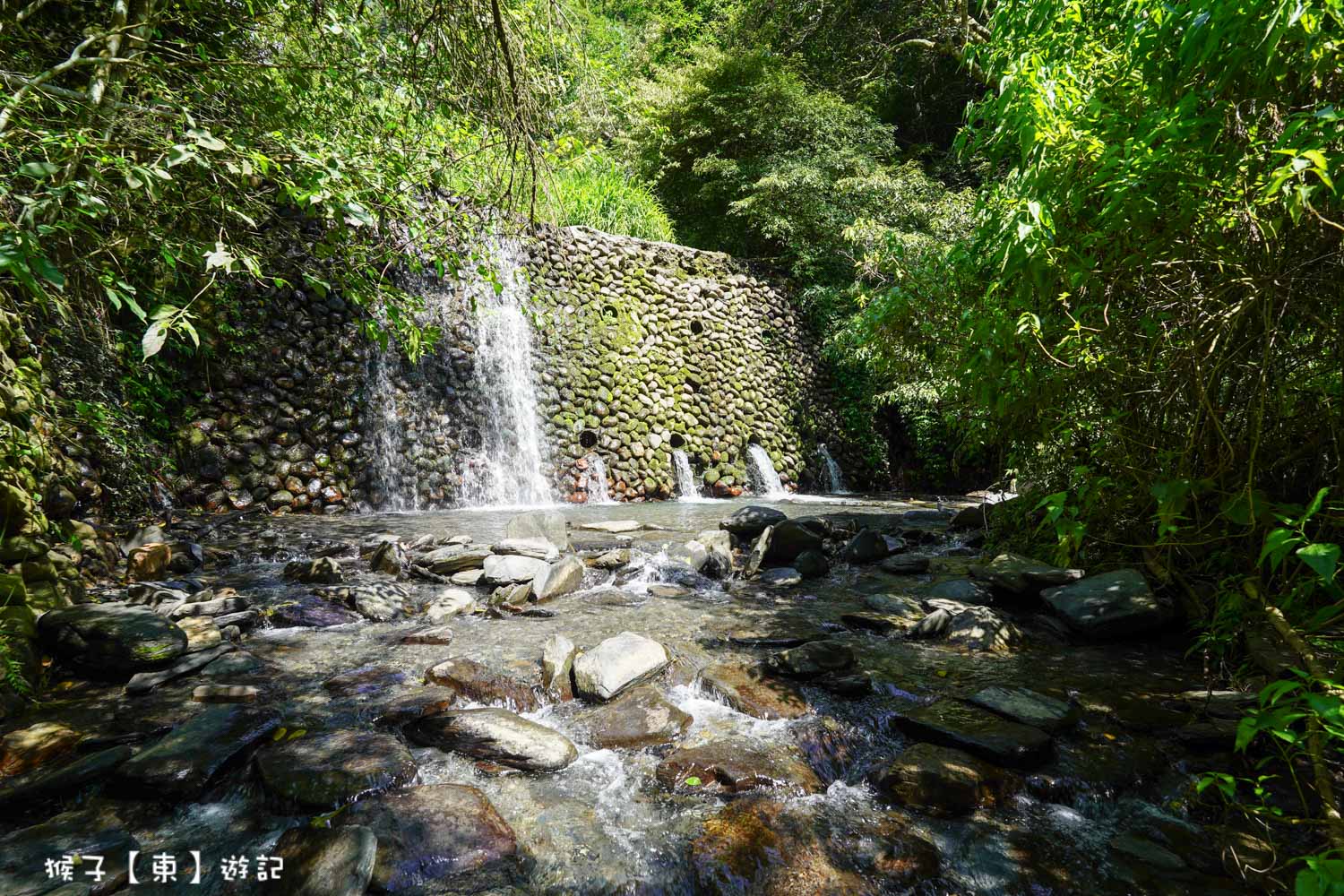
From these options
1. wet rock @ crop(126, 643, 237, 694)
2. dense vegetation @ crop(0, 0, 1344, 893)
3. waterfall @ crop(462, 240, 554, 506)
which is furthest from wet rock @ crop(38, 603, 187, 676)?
waterfall @ crop(462, 240, 554, 506)

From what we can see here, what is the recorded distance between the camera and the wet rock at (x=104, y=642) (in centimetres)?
258

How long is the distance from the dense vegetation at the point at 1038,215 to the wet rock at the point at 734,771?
1187 millimetres

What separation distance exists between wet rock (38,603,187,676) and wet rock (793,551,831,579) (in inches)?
154

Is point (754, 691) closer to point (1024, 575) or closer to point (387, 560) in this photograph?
point (1024, 575)

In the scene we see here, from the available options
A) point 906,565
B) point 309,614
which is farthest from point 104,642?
point 906,565

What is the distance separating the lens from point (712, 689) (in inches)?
108

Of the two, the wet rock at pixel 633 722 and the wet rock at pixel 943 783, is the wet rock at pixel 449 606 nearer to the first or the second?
the wet rock at pixel 633 722

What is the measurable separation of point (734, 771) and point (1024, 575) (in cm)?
265

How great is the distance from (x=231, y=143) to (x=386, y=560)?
2.95 metres

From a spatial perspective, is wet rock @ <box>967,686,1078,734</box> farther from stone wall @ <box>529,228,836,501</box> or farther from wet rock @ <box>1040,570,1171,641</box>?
stone wall @ <box>529,228,836,501</box>

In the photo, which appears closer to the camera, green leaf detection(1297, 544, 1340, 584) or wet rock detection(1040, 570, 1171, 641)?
green leaf detection(1297, 544, 1340, 584)

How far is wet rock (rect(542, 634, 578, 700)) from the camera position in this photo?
2705mm

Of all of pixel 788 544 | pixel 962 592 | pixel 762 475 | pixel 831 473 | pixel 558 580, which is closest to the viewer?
pixel 962 592

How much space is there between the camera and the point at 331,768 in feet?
6.44
